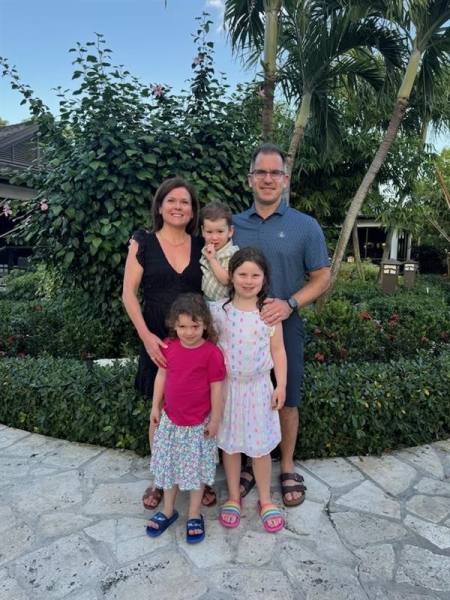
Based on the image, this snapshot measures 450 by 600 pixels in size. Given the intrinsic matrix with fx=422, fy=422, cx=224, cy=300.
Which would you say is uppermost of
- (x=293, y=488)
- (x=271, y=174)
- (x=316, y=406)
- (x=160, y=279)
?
(x=271, y=174)

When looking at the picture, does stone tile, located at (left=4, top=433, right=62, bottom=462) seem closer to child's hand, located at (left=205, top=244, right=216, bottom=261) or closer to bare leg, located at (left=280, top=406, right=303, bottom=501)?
bare leg, located at (left=280, top=406, right=303, bottom=501)

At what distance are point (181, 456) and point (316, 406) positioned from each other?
1149 millimetres

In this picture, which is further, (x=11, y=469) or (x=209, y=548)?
(x=11, y=469)

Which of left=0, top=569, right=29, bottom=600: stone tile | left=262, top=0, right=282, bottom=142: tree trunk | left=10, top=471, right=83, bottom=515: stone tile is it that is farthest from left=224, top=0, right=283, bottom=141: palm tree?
left=0, top=569, right=29, bottom=600: stone tile

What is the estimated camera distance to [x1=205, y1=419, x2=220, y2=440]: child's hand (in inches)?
81.1

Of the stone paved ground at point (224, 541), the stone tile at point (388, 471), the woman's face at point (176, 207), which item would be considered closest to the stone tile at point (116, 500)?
the stone paved ground at point (224, 541)

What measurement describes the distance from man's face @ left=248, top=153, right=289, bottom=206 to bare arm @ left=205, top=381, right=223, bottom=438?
3.21 ft

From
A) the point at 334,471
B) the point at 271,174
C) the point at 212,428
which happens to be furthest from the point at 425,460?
the point at 271,174

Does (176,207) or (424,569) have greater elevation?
(176,207)

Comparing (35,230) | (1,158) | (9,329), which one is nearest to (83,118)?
(35,230)

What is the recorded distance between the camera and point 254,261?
1.99 meters

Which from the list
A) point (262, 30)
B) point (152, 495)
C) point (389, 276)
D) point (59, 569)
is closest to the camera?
point (59, 569)

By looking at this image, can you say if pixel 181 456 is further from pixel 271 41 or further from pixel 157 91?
pixel 271 41

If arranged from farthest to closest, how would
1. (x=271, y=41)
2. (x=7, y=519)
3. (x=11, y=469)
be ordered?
(x=271, y=41), (x=11, y=469), (x=7, y=519)
